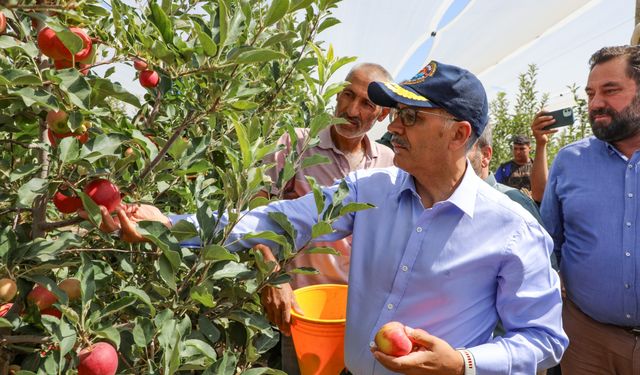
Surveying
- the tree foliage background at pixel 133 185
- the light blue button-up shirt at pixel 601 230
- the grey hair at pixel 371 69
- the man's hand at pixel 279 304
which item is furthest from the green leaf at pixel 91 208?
the light blue button-up shirt at pixel 601 230

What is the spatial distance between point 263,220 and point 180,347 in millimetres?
476

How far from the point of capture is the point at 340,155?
7.53 feet

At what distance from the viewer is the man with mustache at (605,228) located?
6.35 feet

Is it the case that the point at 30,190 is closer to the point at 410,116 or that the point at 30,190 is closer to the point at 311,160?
the point at 311,160

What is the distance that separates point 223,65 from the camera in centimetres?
94

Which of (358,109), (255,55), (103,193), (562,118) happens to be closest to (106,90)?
(103,193)

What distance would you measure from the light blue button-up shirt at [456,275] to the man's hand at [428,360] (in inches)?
2.6

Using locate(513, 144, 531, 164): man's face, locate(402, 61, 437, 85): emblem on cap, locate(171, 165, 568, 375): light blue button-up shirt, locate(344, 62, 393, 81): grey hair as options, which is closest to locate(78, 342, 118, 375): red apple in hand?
locate(171, 165, 568, 375): light blue button-up shirt

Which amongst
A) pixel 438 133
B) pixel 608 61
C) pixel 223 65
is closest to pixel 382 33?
pixel 608 61

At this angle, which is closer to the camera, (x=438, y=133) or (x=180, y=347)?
(x=180, y=347)

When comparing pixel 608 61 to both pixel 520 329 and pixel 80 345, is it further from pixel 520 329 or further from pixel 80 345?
pixel 80 345

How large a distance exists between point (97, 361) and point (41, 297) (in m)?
0.20

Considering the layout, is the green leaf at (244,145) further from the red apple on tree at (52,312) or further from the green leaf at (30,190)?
the red apple on tree at (52,312)

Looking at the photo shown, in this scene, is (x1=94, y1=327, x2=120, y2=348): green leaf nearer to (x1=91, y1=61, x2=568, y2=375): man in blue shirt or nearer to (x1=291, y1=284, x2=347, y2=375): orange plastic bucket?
(x1=91, y1=61, x2=568, y2=375): man in blue shirt
